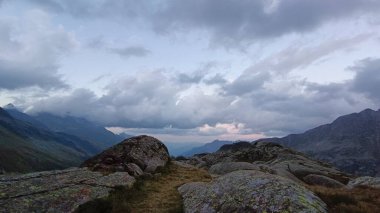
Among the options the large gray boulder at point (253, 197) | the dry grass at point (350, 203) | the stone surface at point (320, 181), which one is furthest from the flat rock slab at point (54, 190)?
the stone surface at point (320, 181)

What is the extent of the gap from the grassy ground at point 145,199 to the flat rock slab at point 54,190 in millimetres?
1032

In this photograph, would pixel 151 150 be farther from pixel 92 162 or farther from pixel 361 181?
pixel 361 181

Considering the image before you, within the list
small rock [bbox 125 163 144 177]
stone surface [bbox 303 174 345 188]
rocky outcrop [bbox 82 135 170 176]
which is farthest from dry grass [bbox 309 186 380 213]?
stone surface [bbox 303 174 345 188]

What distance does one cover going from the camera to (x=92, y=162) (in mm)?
40969

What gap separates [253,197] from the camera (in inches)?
764

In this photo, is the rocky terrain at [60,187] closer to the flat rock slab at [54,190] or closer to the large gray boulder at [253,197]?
the flat rock slab at [54,190]

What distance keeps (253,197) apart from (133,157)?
86.0ft

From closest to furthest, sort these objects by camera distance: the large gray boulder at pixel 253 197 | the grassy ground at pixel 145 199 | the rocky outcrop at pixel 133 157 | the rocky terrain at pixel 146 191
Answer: the large gray boulder at pixel 253 197 < the rocky terrain at pixel 146 191 < the grassy ground at pixel 145 199 < the rocky outcrop at pixel 133 157

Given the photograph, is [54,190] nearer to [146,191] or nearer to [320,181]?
[146,191]

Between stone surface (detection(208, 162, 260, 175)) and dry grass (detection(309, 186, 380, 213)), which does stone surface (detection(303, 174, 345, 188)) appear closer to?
stone surface (detection(208, 162, 260, 175))

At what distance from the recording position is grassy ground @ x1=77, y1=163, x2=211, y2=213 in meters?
24.1

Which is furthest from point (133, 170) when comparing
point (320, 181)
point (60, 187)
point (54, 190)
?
point (320, 181)

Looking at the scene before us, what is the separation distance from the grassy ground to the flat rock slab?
1.03 metres

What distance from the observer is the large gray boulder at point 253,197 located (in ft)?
59.2
